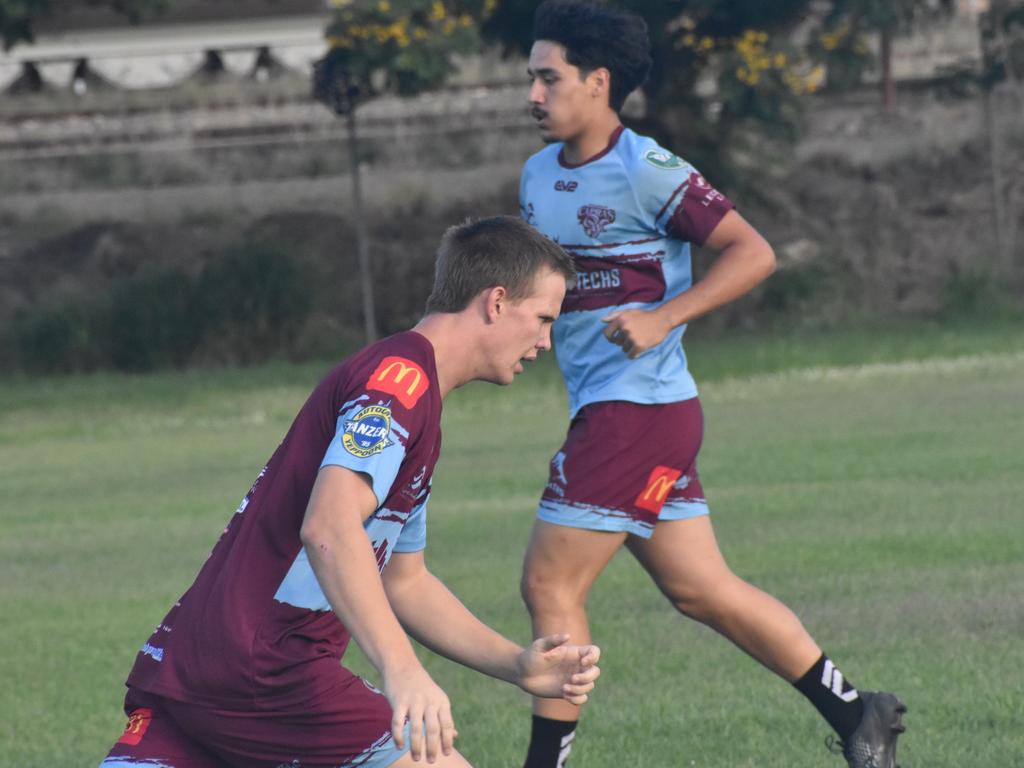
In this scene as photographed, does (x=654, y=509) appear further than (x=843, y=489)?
No

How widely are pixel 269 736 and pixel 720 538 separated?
7400 millimetres

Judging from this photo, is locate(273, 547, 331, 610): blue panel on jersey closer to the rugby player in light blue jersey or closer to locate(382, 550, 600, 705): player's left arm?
locate(382, 550, 600, 705): player's left arm

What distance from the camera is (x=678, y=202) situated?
5.83 m

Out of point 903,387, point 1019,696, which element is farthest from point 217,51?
point 1019,696

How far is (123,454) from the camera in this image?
18297mm

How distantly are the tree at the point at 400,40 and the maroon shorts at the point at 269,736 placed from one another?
73.4ft

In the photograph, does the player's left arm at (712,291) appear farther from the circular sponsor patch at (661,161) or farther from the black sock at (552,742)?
the black sock at (552,742)

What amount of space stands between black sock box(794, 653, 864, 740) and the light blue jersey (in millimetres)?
915

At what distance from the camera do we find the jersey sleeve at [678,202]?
5840 mm

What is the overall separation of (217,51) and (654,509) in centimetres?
4703

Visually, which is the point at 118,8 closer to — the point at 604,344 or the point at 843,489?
the point at 843,489

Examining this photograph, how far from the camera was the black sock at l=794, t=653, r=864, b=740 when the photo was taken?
565 centimetres

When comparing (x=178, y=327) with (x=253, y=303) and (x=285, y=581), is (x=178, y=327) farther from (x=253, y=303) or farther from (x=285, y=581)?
(x=285, y=581)

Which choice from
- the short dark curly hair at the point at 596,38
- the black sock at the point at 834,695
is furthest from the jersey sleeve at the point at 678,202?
the black sock at the point at 834,695
